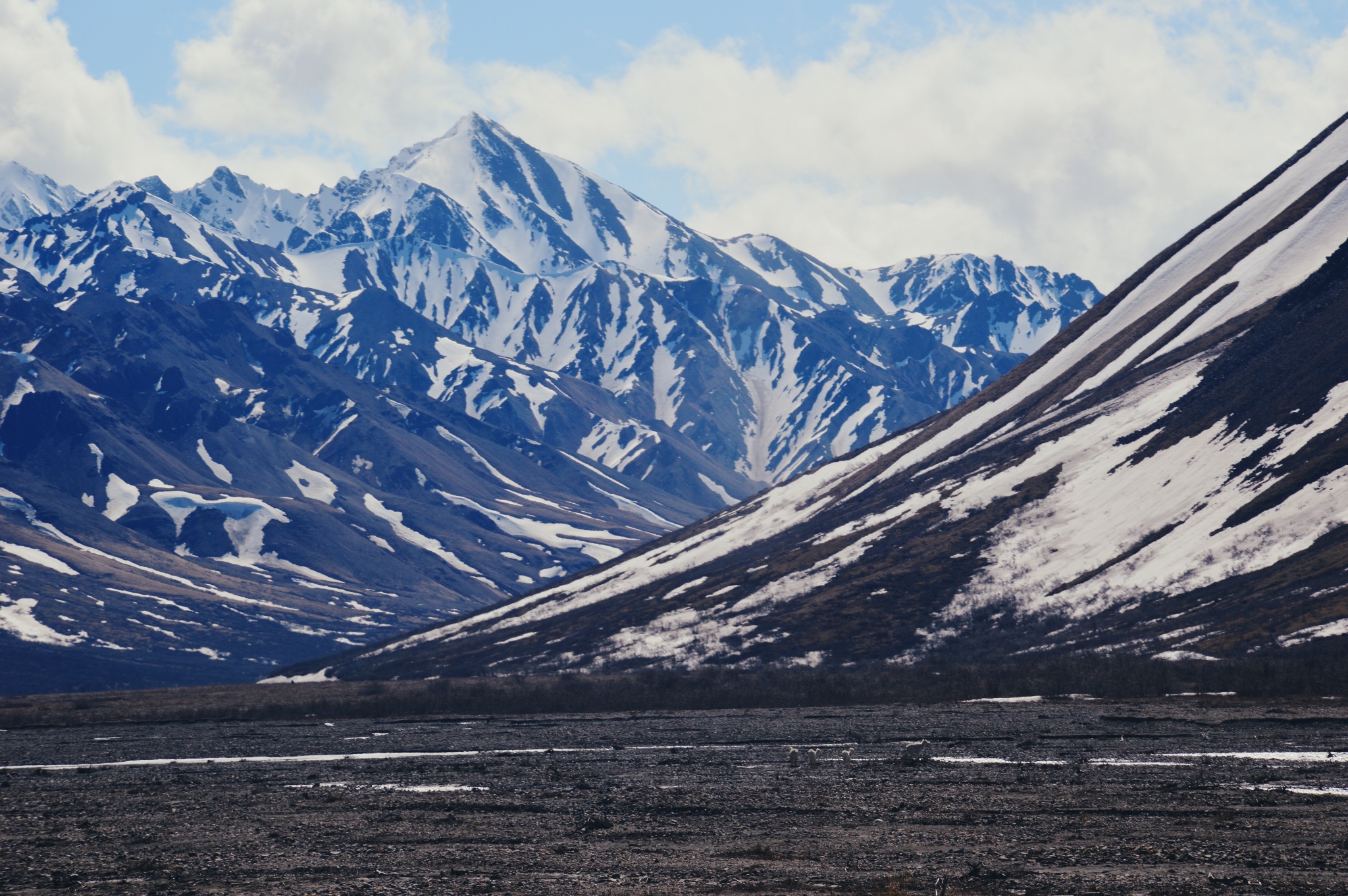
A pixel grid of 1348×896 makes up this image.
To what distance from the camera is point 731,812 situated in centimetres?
5100

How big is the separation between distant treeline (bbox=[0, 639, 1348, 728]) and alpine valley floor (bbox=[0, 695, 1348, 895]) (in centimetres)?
1759

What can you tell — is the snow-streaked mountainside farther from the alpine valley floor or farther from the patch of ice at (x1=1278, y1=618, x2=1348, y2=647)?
the alpine valley floor

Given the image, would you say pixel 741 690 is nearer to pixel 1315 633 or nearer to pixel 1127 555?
pixel 1315 633

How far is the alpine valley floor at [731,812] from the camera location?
37469mm

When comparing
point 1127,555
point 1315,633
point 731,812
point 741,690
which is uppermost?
point 731,812

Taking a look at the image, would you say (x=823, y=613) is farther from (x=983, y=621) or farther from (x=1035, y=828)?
(x=1035, y=828)

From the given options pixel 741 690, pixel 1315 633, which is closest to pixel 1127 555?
pixel 1315 633

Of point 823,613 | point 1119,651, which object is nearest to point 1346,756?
point 1119,651

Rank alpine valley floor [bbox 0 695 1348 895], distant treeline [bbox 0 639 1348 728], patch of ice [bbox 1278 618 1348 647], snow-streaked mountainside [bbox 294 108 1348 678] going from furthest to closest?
1. snow-streaked mountainside [bbox 294 108 1348 678]
2. patch of ice [bbox 1278 618 1348 647]
3. distant treeline [bbox 0 639 1348 728]
4. alpine valley floor [bbox 0 695 1348 895]

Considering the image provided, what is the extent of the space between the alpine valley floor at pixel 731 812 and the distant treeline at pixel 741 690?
693 inches

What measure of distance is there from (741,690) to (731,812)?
81.9 m

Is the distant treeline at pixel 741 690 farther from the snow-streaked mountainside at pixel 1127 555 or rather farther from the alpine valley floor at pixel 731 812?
the alpine valley floor at pixel 731 812

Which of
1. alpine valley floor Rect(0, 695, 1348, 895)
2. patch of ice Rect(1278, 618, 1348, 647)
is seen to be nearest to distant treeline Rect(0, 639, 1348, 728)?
patch of ice Rect(1278, 618, 1348, 647)

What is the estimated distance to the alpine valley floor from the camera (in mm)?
37469
